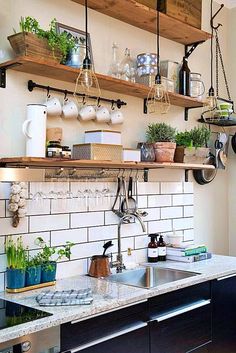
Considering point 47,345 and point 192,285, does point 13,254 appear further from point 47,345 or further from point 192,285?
point 192,285

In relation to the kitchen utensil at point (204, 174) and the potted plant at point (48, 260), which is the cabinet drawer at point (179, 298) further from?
the kitchen utensil at point (204, 174)

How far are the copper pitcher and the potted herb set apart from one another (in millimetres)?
380

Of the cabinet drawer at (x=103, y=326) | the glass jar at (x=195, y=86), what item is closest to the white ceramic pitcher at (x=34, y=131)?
the cabinet drawer at (x=103, y=326)

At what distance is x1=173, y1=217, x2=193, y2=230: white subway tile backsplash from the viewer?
312 centimetres

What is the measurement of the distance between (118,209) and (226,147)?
136 centimetres

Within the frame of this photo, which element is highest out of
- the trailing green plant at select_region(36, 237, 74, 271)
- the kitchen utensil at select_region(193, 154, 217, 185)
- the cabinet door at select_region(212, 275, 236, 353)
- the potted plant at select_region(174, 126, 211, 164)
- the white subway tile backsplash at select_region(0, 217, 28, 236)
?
the potted plant at select_region(174, 126, 211, 164)

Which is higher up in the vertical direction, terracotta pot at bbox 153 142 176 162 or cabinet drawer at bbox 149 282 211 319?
terracotta pot at bbox 153 142 176 162

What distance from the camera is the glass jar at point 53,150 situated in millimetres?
2165

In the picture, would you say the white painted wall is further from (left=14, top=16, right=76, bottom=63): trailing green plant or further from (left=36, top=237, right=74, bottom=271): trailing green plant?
(left=36, top=237, right=74, bottom=271): trailing green plant

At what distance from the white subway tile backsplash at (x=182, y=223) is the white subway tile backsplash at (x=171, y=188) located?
0.21 metres

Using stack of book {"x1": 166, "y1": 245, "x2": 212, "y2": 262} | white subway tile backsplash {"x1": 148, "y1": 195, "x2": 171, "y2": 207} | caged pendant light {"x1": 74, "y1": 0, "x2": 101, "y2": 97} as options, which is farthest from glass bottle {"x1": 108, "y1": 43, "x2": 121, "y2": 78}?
stack of book {"x1": 166, "y1": 245, "x2": 212, "y2": 262}

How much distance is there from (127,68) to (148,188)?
0.79 m

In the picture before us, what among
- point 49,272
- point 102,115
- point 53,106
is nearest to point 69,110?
point 53,106

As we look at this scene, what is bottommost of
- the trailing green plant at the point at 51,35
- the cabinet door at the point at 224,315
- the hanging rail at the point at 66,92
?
the cabinet door at the point at 224,315
